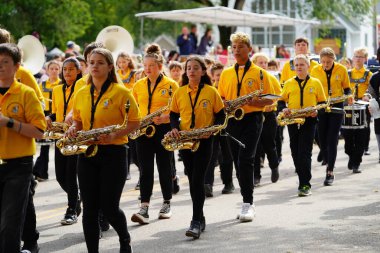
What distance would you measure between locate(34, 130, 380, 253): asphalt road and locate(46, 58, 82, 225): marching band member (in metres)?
0.20

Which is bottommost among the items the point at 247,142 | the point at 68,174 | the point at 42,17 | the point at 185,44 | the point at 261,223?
the point at 261,223

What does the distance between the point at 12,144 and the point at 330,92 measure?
7.78 meters

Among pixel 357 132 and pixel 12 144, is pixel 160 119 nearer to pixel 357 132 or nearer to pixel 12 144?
pixel 12 144

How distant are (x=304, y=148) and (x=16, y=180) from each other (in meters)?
6.23

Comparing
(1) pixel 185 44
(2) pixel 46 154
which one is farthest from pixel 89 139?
(1) pixel 185 44

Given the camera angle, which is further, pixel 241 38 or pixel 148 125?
pixel 148 125

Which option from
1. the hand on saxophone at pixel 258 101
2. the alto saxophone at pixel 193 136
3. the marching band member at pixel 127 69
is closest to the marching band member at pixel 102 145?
the alto saxophone at pixel 193 136

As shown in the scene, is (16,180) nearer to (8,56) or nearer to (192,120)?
(8,56)

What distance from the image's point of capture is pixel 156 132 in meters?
11.4

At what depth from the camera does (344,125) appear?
1593 cm

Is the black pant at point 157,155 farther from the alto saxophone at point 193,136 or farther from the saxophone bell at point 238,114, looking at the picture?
the alto saxophone at point 193,136

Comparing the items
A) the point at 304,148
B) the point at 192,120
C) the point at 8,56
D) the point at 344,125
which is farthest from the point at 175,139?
the point at 344,125

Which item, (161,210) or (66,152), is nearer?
(66,152)

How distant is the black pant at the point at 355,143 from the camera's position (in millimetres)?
16078
